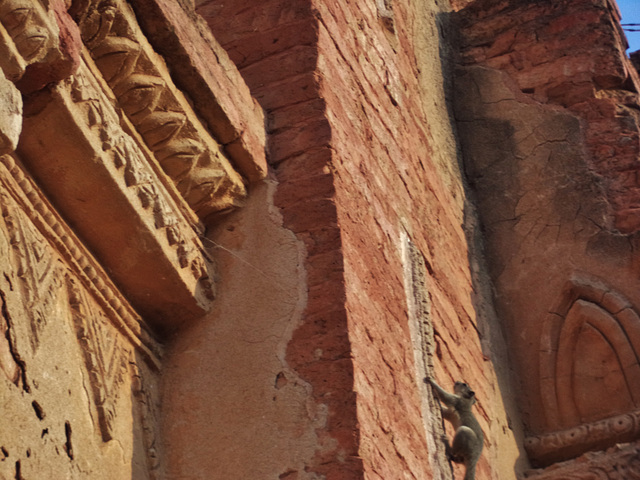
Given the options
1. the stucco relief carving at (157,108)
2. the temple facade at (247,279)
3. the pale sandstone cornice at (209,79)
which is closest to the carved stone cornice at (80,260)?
the temple facade at (247,279)


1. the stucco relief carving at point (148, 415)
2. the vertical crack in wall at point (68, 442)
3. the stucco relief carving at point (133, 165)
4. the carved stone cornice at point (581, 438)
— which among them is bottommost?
the vertical crack in wall at point (68, 442)

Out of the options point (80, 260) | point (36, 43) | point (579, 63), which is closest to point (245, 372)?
point (80, 260)

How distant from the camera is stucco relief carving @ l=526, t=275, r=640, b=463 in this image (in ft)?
16.4

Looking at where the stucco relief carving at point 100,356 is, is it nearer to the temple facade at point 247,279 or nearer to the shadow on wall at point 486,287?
the temple facade at point 247,279

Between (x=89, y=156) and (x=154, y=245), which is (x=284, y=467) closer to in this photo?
(x=154, y=245)

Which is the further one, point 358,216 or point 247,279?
point 358,216

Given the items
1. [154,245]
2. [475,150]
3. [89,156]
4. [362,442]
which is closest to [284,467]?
[362,442]

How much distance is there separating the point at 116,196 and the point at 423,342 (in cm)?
124

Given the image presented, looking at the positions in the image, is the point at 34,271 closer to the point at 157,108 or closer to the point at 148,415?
the point at 148,415

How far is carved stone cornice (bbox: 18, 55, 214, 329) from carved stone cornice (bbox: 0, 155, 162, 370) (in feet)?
0.14

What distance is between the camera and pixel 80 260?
3115 mm

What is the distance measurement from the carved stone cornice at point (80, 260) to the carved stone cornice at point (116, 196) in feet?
0.14

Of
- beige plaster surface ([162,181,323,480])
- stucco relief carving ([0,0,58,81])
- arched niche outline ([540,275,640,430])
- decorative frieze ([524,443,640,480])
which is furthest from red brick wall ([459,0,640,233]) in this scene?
stucco relief carving ([0,0,58,81])

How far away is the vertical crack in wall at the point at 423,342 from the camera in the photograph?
3602 millimetres
